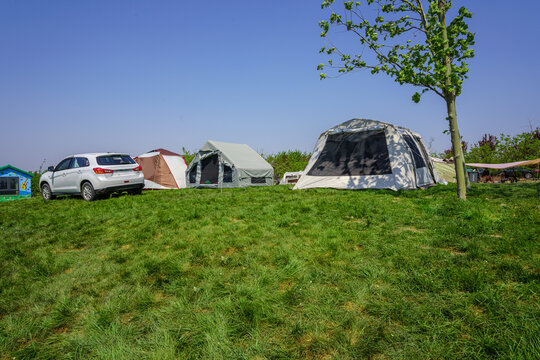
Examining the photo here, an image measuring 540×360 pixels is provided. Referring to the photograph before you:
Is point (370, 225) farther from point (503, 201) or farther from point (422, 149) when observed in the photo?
point (422, 149)

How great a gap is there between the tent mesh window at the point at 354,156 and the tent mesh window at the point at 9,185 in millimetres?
18379

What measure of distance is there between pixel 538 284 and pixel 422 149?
439 inches

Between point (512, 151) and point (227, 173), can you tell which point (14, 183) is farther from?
point (512, 151)

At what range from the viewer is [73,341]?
219 cm

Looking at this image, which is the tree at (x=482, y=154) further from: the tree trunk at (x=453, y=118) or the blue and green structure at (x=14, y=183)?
the blue and green structure at (x=14, y=183)

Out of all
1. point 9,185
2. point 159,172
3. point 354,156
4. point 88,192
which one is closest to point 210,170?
point 159,172

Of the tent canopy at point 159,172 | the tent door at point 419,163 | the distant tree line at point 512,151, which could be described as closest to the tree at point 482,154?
the distant tree line at point 512,151

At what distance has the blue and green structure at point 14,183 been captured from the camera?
16.8 m

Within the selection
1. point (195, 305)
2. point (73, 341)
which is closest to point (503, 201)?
point (195, 305)

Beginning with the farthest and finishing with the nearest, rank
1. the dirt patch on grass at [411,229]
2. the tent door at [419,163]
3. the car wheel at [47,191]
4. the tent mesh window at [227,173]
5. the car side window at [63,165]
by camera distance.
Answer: the tent mesh window at [227,173], the car wheel at [47,191], the car side window at [63,165], the tent door at [419,163], the dirt patch on grass at [411,229]

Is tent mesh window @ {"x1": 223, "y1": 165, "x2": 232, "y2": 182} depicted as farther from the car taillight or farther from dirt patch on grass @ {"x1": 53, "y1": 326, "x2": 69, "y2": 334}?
dirt patch on grass @ {"x1": 53, "y1": 326, "x2": 69, "y2": 334}

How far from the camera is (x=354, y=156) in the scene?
36.6 feet

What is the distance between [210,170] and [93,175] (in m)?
7.35

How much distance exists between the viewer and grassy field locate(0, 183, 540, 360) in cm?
201
